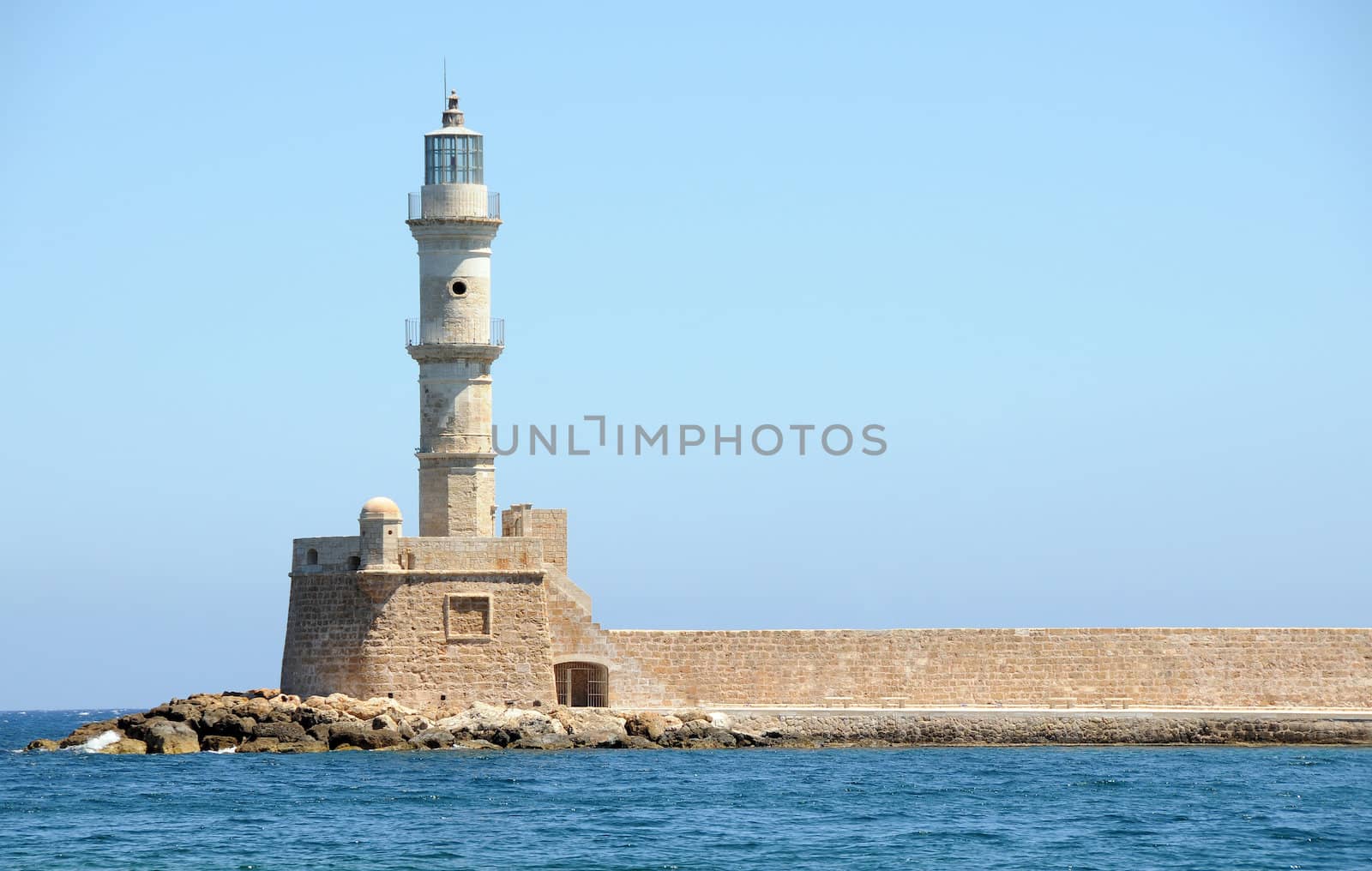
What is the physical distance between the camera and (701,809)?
25266 millimetres

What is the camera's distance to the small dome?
30.7 m

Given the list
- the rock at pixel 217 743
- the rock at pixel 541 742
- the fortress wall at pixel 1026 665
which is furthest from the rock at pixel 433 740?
the rock at pixel 217 743

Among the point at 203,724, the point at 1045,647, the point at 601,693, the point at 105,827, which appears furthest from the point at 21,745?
the point at 1045,647

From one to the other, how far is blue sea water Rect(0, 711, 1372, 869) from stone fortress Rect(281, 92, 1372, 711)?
88 cm

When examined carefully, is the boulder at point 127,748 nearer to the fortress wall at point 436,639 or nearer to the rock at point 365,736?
the fortress wall at point 436,639

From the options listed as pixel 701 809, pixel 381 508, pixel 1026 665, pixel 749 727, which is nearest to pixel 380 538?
pixel 381 508

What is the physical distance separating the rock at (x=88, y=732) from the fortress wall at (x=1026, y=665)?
8.14 m

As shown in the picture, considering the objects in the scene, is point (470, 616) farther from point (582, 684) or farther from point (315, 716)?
point (315, 716)

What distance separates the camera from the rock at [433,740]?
97.9ft

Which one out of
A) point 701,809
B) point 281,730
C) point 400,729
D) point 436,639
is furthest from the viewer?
point 436,639

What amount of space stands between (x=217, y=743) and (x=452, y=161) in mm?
9460

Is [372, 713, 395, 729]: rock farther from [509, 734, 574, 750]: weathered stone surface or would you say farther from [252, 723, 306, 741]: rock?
[509, 734, 574, 750]: weathered stone surface

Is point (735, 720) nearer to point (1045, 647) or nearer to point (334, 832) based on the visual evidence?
point (1045, 647)

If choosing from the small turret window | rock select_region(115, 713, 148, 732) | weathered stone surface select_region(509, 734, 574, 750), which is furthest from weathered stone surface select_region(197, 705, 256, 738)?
the small turret window
